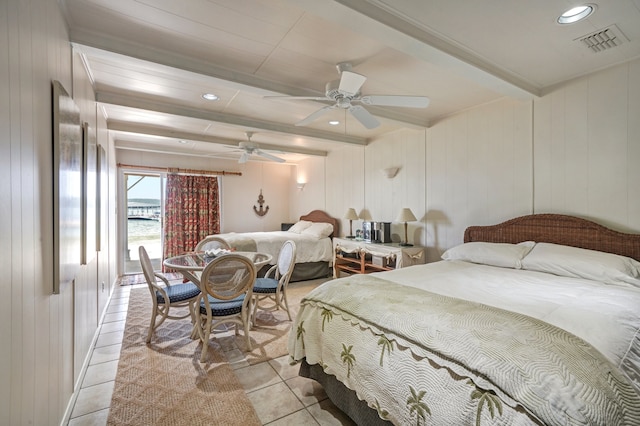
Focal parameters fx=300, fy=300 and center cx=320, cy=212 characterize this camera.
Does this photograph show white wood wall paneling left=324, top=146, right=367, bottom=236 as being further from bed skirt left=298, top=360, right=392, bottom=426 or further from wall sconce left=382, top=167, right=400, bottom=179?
bed skirt left=298, top=360, right=392, bottom=426

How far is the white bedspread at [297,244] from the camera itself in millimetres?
5066

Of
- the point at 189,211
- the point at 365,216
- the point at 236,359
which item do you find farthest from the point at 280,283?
the point at 189,211

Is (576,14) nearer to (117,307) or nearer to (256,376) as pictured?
(256,376)

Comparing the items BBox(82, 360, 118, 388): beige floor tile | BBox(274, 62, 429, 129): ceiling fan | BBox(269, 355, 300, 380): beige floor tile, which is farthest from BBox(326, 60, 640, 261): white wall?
BBox(82, 360, 118, 388): beige floor tile

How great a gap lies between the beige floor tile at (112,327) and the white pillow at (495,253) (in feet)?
12.2

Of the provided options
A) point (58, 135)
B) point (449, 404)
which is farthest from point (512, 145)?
point (58, 135)

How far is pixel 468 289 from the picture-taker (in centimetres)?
209

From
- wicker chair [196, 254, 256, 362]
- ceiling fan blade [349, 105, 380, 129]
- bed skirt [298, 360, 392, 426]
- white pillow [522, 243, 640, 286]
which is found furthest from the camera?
ceiling fan blade [349, 105, 380, 129]

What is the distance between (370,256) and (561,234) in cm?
239

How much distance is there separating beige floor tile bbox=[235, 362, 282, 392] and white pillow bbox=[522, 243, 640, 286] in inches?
93.7

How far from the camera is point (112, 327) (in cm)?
330

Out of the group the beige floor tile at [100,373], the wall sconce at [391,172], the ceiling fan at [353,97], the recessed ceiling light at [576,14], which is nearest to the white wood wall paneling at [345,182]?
the wall sconce at [391,172]

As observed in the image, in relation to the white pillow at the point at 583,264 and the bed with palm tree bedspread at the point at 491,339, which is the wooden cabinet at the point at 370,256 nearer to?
the bed with palm tree bedspread at the point at 491,339

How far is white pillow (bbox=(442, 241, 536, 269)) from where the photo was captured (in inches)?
110
